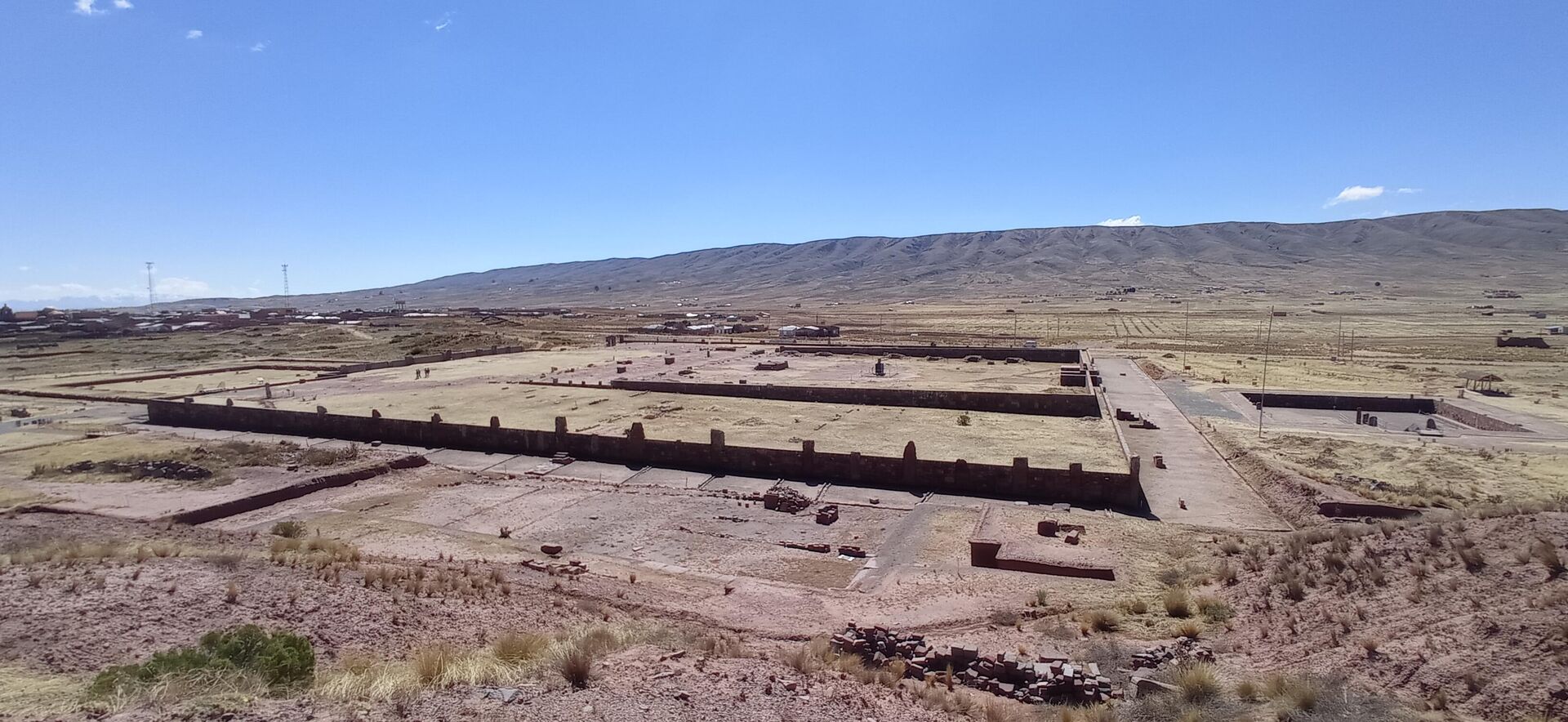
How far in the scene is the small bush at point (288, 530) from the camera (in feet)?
52.5

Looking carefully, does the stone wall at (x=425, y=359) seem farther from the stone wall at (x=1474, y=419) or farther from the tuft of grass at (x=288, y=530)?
the stone wall at (x=1474, y=419)

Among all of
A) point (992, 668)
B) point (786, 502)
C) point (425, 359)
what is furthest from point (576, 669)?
point (425, 359)

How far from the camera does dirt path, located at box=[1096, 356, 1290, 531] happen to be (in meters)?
17.4

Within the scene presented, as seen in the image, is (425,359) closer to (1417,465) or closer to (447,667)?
(447,667)

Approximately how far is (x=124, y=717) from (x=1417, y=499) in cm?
2192

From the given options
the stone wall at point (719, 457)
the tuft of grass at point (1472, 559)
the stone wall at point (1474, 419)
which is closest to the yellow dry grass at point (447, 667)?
the tuft of grass at point (1472, 559)

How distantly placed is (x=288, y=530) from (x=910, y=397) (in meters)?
23.4

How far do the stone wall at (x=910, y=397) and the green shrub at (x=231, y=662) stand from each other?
26891 mm

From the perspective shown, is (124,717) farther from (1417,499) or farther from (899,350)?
(899,350)

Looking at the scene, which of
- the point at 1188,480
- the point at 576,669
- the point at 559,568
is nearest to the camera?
the point at 576,669

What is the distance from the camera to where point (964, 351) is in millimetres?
54750

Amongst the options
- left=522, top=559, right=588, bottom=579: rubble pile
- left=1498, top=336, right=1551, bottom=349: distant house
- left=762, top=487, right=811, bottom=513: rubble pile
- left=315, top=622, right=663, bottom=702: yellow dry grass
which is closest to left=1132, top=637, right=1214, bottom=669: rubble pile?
left=315, top=622, right=663, bottom=702: yellow dry grass

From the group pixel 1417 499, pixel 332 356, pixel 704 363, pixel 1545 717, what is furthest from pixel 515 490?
pixel 332 356

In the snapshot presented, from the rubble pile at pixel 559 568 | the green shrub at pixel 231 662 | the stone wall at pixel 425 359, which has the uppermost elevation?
the stone wall at pixel 425 359
